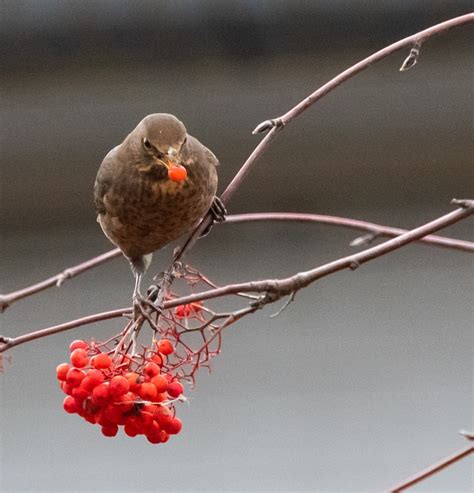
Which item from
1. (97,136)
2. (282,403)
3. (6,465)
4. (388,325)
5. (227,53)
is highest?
(227,53)

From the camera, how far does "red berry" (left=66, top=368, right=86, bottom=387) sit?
150 cm

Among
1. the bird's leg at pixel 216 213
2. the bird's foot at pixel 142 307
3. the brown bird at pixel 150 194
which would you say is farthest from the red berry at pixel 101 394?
the bird's leg at pixel 216 213

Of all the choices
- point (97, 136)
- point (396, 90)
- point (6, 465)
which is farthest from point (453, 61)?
point (6, 465)

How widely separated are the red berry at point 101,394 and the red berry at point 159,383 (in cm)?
7

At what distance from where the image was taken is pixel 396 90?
10.3 feet

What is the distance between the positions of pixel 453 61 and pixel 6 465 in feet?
6.51

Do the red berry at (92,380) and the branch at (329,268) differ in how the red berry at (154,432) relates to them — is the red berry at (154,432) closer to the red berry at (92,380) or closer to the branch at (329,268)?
the red berry at (92,380)

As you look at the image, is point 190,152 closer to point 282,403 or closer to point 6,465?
point 282,403

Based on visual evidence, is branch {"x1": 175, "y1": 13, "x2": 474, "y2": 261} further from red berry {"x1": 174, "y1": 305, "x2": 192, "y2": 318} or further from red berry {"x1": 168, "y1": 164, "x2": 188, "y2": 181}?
red berry {"x1": 174, "y1": 305, "x2": 192, "y2": 318}

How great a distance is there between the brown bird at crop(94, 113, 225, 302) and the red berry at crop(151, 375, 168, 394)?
52cm

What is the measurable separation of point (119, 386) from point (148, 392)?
42 mm

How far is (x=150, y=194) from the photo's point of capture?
2086 millimetres

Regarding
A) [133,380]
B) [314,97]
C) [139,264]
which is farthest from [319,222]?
[139,264]

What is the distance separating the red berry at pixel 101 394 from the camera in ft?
4.76
